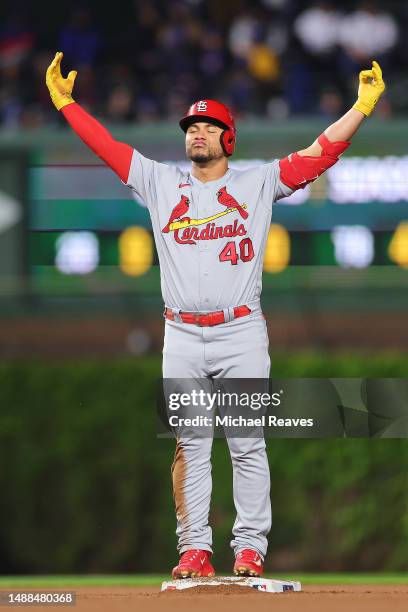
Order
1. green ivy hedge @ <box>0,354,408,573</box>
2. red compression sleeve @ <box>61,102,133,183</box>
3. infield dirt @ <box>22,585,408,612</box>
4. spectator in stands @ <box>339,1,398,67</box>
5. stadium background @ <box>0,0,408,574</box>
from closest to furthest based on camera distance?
infield dirt @ <box>22,585,408,612</box> < red compression sleeve @ <box>61,102,133,183</box> < green ivy hedge @ <box>0,354,408,573</box> < stadium background @ <box>0,0,408,574</box> < spectator in stands @ <box>339,1,398,67</box>

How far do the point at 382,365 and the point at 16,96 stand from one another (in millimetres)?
6291

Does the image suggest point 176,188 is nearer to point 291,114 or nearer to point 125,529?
point 125,529

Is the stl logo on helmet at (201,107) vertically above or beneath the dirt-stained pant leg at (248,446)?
above

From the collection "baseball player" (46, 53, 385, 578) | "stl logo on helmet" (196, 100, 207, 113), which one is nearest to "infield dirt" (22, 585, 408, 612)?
"baseball player" (46, 53, 385, 578)

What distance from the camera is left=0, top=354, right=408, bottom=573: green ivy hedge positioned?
1189cm

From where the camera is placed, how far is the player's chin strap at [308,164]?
21.2ft

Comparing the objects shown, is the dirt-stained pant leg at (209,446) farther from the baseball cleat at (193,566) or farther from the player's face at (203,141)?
the player's face at (203,141)

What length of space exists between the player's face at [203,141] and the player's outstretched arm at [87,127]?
→ 12.0 inches

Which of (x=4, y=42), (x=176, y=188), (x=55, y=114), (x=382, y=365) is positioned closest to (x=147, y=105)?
(x=55, y=114)

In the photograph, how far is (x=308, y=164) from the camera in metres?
6.48

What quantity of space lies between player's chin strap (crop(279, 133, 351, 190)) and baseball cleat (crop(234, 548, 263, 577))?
5.18ft

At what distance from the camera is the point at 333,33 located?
1686 cm

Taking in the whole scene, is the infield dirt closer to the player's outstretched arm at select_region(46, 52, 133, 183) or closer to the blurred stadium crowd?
the player's outstretched arm at select_region(46, 52, 133, 183)

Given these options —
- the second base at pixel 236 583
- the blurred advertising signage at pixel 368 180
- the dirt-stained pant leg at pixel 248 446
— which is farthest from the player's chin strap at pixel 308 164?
the blurred advertising signage at pixel 368 180
